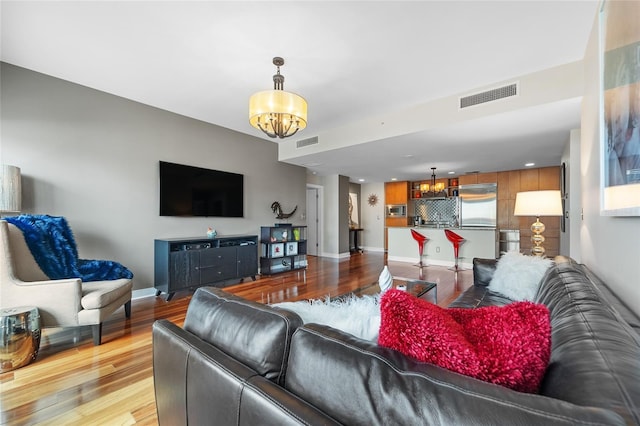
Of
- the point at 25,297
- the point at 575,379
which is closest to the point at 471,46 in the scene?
the point at 575,379

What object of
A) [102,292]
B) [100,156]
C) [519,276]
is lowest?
[102,292]

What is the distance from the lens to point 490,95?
313 cm

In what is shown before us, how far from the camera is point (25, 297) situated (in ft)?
6.98

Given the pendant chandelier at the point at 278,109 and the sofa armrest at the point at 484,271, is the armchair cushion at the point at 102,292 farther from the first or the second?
the sofa armrest at the point at 484,271

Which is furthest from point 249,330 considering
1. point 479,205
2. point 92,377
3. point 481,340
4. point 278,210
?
point 479,205

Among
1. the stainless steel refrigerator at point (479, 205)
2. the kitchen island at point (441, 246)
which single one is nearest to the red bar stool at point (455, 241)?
the kitchen island at point (441, 246)

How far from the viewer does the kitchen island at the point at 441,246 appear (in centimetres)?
564

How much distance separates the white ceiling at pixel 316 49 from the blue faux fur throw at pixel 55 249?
1.66 metres

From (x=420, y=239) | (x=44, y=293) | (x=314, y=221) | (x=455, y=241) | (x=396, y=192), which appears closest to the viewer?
(x=44, y=293)

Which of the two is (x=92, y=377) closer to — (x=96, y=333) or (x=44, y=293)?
(x=96, y=333)

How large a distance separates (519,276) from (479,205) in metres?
5.85

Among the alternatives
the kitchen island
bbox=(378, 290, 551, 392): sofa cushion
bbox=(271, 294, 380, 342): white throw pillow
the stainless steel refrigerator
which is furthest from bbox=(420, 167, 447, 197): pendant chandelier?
bbox=(378, 290, 551, 392): sofa cushion

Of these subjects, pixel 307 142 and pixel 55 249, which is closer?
pixel 55 249

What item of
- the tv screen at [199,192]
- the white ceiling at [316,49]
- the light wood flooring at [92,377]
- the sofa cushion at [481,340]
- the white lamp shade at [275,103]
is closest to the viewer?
the sofa cushion at [481,340]
